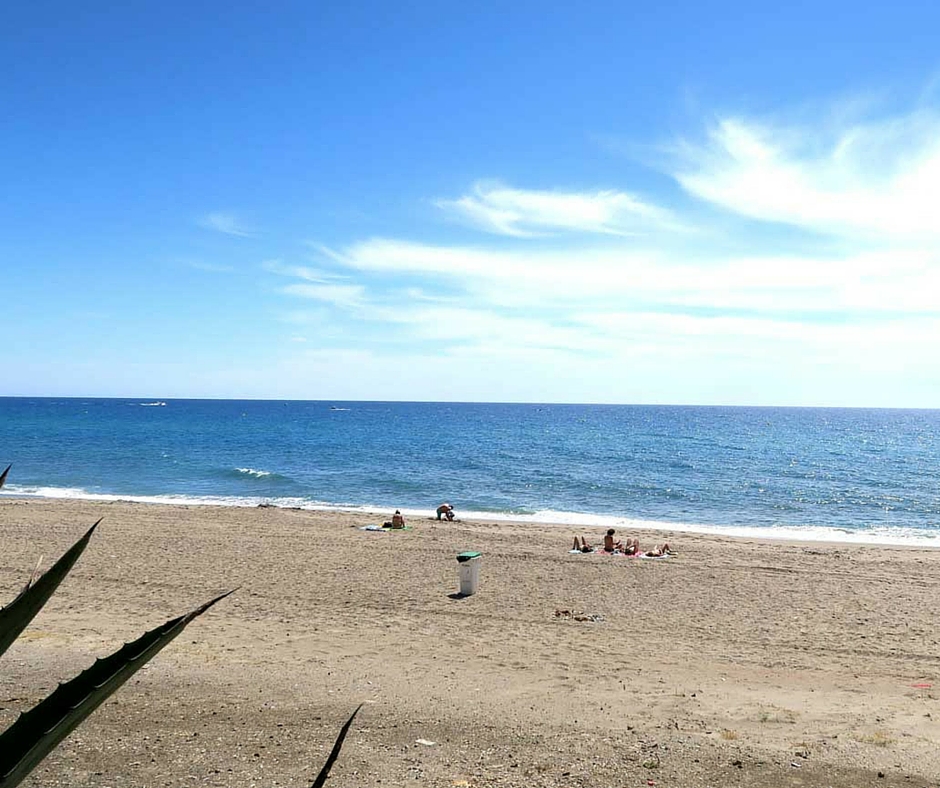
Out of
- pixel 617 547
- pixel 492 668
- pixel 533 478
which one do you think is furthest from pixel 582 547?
pixel 533 478

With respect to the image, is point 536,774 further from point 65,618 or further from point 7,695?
point 65,618

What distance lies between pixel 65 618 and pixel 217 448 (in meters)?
51.4

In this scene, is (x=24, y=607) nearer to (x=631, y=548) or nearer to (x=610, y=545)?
(x=631, y=548)

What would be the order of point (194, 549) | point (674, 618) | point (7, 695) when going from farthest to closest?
point (194, 549) → point (674, 618) → point (7, 695)

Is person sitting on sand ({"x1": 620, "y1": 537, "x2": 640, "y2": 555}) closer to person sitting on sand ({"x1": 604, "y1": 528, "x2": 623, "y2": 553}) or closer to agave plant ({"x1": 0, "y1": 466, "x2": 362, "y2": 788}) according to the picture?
person sitting on sand ({"x1": 604, "y1": 528, "x2": 623, "y2": 553})

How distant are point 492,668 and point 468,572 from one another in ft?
13.3

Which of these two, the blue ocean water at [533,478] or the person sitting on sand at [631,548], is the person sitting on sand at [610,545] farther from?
the blue ocean water at [533,478]

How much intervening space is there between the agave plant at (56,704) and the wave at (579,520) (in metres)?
23.1

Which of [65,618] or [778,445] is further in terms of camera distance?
[778,445]

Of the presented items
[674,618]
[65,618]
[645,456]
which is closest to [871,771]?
[674,618]

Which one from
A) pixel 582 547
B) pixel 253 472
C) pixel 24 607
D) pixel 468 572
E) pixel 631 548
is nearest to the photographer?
pixel 24 607

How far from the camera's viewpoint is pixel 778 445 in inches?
2926

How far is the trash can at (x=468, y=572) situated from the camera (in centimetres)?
1280

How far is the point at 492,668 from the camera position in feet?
28.8
